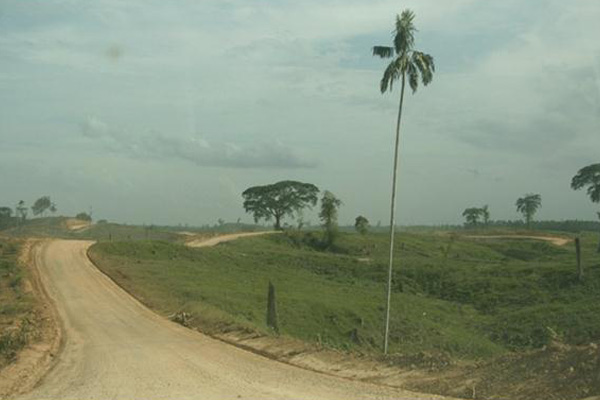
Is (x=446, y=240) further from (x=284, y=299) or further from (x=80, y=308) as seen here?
(x=80, y=308)

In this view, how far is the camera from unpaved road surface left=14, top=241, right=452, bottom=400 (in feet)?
39.8

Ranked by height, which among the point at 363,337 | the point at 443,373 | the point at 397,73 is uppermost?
the point at 397,73

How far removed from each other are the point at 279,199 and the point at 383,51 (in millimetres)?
70077

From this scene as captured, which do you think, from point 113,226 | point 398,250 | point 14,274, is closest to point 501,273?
point 398,250

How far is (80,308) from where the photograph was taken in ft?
89.4

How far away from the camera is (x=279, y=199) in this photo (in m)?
94.8

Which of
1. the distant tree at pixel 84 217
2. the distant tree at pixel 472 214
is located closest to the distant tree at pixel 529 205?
the distant tree at pixel 472 214

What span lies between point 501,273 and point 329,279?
43.5ft

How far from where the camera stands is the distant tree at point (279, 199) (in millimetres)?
94625

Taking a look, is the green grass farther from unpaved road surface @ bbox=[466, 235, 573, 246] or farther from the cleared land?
unpaved road surface @ bbox=[466, 235, 573, 246]

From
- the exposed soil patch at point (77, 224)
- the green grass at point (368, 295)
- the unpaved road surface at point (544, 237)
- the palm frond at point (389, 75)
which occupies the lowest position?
the green grass at point (368, 295)

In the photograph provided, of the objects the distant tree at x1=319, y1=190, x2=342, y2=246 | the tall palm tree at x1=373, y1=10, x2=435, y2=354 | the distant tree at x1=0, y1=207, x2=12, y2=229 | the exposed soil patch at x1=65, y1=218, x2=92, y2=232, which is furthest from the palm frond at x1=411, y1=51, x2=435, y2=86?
the distant tree at x1=0, y1=207, x2=12, y2=229

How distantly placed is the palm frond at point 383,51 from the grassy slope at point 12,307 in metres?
15.3

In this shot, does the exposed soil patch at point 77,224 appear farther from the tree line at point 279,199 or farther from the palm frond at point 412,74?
the palm frond at point 412,74
